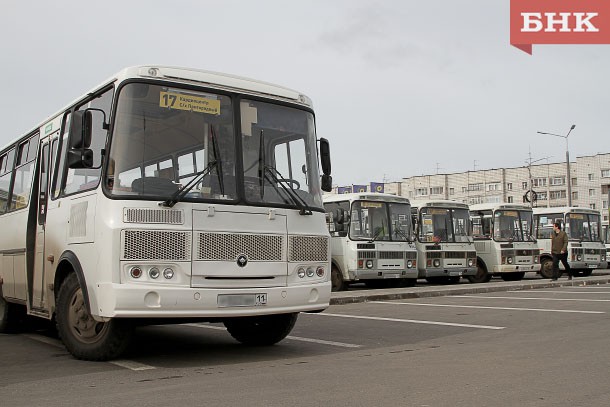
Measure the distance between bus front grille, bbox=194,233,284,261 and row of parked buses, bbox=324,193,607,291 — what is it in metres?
11.0

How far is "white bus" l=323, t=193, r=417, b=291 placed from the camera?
20.1 metres

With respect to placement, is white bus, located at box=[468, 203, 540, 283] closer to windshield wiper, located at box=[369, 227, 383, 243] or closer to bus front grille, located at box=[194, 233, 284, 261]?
windshield wiper, located at box=[369, 227, 383, 243]

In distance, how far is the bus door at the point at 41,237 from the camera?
880 cm

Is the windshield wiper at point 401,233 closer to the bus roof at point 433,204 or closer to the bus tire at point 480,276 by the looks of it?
the bus roof at point 433,204

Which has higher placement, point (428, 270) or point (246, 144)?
point (246, 144)

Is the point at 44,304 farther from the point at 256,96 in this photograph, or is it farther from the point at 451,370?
the point at 451,370

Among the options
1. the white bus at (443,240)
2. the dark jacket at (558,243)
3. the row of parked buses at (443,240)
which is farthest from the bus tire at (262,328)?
the dark jacket at (558,243)

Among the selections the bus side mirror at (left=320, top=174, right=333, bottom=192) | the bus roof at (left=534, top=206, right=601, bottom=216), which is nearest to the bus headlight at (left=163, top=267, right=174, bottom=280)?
the bus side mirror at (left=320, top=174, right=333, bottom=192)

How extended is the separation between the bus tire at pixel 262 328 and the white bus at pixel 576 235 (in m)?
20.3

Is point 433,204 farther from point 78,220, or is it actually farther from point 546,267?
point 78,220

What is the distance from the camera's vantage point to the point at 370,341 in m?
9.05

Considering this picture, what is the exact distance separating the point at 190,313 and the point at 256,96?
256cm

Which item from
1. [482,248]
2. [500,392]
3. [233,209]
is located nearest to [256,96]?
[233,209]

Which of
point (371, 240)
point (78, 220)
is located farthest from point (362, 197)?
point (78, 220)
